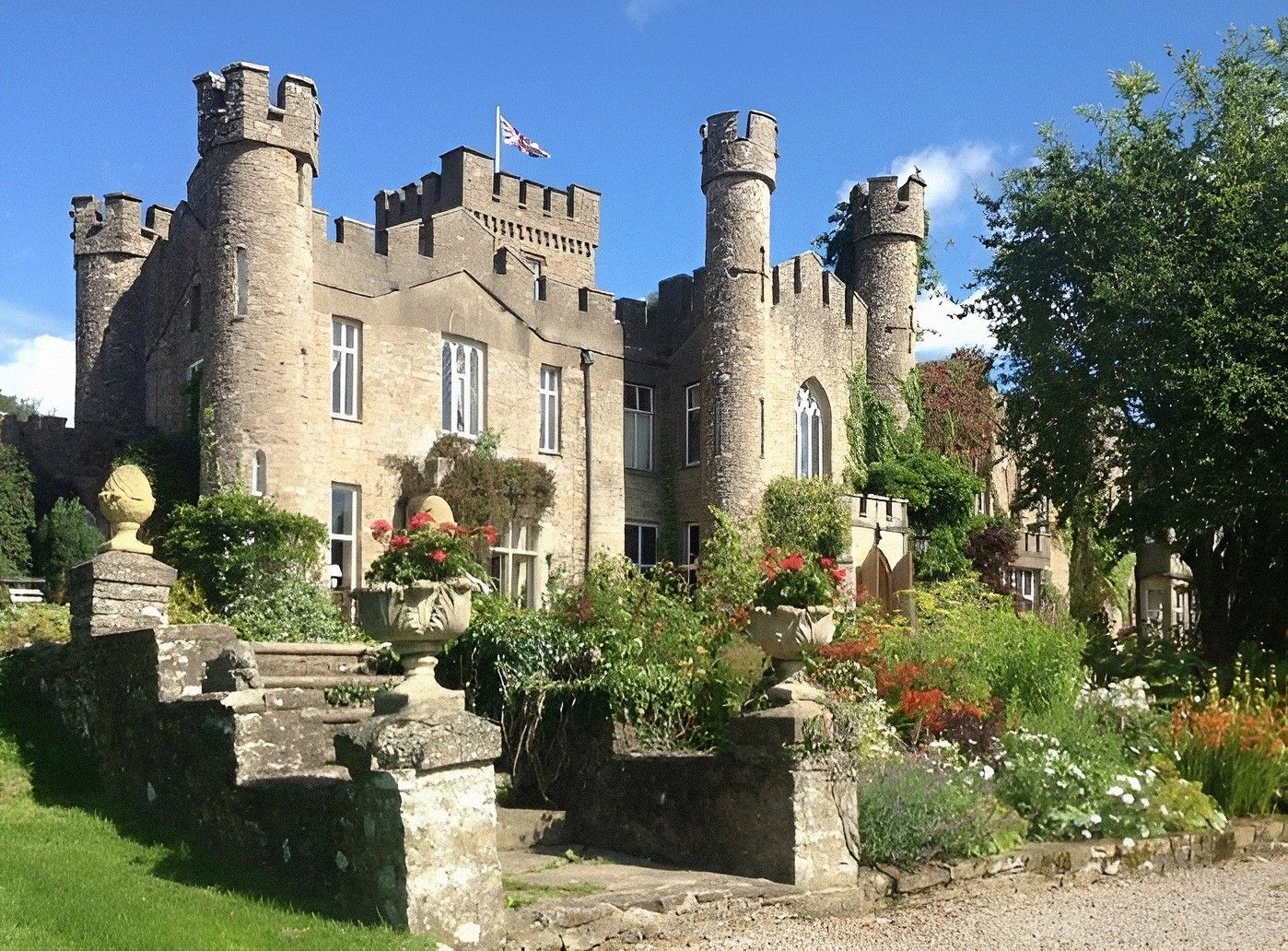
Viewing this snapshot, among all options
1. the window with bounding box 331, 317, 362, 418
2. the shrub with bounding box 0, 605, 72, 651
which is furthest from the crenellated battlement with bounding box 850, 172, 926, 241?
the shrub with bounding box 0, 605, 72, 651

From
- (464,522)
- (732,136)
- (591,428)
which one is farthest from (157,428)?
(732,136)

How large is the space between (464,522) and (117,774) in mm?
11695

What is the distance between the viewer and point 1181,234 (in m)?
16.3

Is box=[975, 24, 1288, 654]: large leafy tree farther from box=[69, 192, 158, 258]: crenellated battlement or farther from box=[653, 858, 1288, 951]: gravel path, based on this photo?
box=[69, 192, 158, 258]: crenellated battlement

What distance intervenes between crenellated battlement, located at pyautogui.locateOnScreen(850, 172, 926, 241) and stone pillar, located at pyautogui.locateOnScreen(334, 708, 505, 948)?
2347 cm

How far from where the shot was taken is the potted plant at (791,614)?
27.8 feet

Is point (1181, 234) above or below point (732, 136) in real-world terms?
below

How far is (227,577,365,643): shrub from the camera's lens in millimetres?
13609

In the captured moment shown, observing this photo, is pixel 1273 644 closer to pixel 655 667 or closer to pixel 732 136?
pixel 655 667

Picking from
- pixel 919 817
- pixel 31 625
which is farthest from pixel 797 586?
pixel 31 625

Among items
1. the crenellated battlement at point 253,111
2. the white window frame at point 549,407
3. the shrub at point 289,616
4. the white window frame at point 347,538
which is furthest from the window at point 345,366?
the shrub at point 289,616

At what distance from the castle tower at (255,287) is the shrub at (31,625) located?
483cm

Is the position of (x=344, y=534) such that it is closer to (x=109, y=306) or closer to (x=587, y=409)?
(x=587, y=409)

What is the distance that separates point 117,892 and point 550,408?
1728cm
